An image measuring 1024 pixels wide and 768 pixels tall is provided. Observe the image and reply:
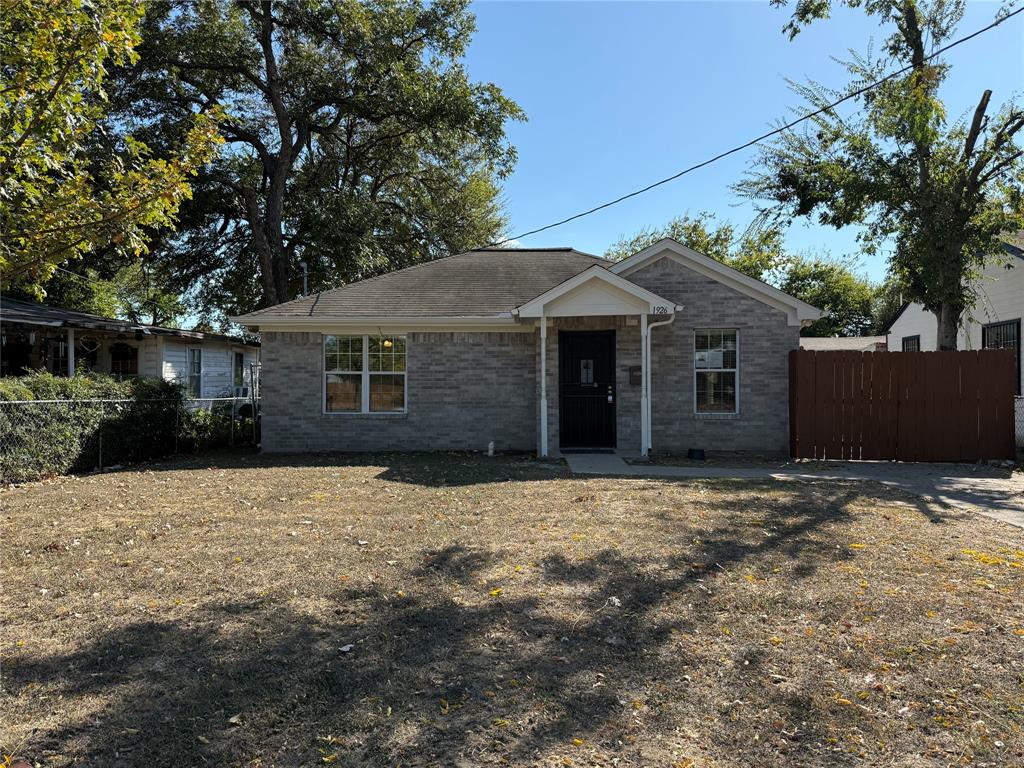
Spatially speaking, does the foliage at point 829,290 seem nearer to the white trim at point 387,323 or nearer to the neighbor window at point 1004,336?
the neighbor window at point 1004,336

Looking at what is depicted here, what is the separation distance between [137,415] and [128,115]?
1410cm

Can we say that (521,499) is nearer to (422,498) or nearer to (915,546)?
(422,498)

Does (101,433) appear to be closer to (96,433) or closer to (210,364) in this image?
(96,433)

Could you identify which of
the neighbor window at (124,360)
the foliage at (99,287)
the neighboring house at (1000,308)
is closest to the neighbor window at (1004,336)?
the neighboring house at (1000,308)

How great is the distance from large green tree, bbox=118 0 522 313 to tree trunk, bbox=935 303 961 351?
596 inches

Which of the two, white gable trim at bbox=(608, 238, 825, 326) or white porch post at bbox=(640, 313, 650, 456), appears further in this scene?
white gable trim at bbox=(608, 238, 825, 326)

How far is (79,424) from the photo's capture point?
10.5 metres

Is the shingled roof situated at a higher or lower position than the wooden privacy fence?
higher

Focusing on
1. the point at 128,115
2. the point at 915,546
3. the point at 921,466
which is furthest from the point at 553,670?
the point at 128,115

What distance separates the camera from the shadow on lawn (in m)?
2.72

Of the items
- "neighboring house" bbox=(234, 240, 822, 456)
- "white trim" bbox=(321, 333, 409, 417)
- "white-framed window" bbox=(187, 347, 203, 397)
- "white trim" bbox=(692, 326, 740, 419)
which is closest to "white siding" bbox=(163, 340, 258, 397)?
"white-framed window" bbox=(187, 347, 203, 397)

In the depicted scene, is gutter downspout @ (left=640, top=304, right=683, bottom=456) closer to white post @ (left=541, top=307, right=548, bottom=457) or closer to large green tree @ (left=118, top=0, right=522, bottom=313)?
white post @ (left=541, top=307, right=548, bottom=457)

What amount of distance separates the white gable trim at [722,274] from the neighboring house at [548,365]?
0.03 m

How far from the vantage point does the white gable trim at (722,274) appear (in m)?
12.3
